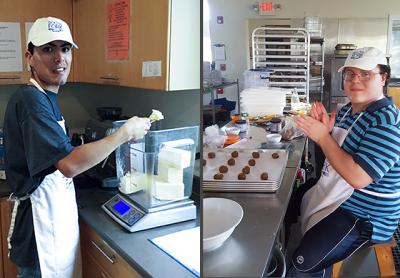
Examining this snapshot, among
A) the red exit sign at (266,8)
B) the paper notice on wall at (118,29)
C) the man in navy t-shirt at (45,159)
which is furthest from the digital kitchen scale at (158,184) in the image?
the red exit sign at (266,8)

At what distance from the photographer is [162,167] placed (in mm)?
1519

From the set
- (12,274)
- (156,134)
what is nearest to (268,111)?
(156,134)

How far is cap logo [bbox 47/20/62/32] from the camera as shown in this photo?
1.41 metres

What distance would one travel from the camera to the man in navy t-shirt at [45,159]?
1.26 m

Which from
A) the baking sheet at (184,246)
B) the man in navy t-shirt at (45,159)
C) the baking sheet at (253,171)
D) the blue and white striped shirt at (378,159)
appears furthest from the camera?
the man in navy t-shirt at (45,159)

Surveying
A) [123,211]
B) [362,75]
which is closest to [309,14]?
[362,75]

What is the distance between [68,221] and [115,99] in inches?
51.5

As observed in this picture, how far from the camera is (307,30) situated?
2.00 feet

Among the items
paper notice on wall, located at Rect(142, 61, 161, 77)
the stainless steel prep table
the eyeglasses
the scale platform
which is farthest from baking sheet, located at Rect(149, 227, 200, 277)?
the eyeglasses

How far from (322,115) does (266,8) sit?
20 cm

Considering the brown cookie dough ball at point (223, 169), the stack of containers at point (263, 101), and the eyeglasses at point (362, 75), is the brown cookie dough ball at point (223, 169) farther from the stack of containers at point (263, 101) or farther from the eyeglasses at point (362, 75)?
the eyeglasses at point (362, 75)

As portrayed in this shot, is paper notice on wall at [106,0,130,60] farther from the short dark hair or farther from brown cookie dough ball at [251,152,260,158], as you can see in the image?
brown cookie dough ball at [251,152,260,158]

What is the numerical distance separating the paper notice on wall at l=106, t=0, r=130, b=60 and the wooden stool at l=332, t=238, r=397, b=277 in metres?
1.31

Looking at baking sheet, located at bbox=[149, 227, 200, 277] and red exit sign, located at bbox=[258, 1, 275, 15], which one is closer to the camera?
red exit sign, located at bbox=[258, 1, 275, 15]
